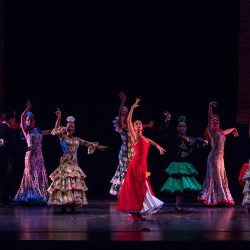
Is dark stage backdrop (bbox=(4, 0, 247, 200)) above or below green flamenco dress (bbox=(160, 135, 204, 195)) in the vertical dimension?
above

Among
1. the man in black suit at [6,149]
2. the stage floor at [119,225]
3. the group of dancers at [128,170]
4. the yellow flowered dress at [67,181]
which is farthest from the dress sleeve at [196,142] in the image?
the man in black suit at [6,149]

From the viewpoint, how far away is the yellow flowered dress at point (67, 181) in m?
8.77

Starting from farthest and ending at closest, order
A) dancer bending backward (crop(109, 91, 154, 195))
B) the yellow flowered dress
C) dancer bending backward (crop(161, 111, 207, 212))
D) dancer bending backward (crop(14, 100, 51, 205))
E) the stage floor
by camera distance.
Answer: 1. dancer bending backward (crop(109, 91, 154, 195))
2. dancer bending backward (crop(14, 100, 51, 205))
3. dancer bending backward (crop(161, 111, 207, 212))
4. the yellow flowered dress
5. the stage floor

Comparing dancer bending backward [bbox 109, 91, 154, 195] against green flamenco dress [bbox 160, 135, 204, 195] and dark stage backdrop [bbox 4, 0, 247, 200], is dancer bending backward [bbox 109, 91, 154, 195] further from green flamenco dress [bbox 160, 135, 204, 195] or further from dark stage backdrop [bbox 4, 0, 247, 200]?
green flamenco dress [bbox 160, 135, 204, 195]

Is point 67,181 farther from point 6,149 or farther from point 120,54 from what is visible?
point 120,54

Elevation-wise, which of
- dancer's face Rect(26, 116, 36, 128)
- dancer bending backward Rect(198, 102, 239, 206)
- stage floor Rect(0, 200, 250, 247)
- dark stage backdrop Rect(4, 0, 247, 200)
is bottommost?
stage floor Rect(0, 200, 250, 247)

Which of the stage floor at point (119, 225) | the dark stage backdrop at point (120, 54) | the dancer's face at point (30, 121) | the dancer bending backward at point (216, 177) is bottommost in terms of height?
the stage floor at point (119, 225)

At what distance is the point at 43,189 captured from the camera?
1036cm

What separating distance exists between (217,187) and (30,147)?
9.53 ft

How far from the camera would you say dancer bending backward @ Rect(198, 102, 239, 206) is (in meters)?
10.3

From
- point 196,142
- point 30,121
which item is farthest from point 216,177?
point 30,121

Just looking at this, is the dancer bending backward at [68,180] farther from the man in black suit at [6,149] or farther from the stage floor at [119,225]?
the man in black suit at [6,149]

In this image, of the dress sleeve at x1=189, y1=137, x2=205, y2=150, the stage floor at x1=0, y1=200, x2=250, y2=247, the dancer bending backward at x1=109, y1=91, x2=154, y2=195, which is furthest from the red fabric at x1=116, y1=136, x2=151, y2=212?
the dancer bending backward at x1=109, y1=91, x2=154, y2=195

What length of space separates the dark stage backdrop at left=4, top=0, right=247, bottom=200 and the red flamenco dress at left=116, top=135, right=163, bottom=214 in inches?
145
